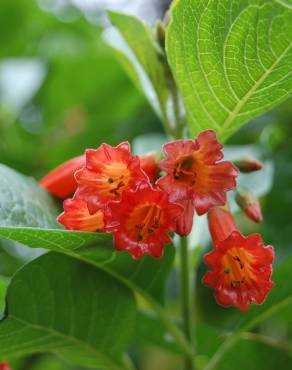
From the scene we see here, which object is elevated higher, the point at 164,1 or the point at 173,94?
the point at 173,94

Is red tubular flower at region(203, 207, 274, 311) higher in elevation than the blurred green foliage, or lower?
higher

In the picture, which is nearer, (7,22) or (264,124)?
(264,124)

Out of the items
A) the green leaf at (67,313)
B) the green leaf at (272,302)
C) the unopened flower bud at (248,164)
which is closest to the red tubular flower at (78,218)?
the green leaf at (67,313)

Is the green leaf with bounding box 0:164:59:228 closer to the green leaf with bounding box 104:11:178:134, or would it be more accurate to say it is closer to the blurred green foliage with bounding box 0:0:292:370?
the green leaf with bounding box 104:11:178:134

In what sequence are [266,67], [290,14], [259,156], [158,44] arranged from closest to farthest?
[290,14] < [266,67] < [158,44] < [259,156]

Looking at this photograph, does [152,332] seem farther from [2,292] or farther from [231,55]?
[231,55]

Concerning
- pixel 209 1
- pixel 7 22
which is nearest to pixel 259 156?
pixel 209 1

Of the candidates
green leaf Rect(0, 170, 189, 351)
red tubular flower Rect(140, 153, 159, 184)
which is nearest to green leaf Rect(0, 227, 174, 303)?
green leaf Rect(0, 170, 189, 351)

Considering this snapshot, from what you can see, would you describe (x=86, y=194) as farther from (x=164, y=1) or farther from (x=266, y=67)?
(x=164, y=1)
